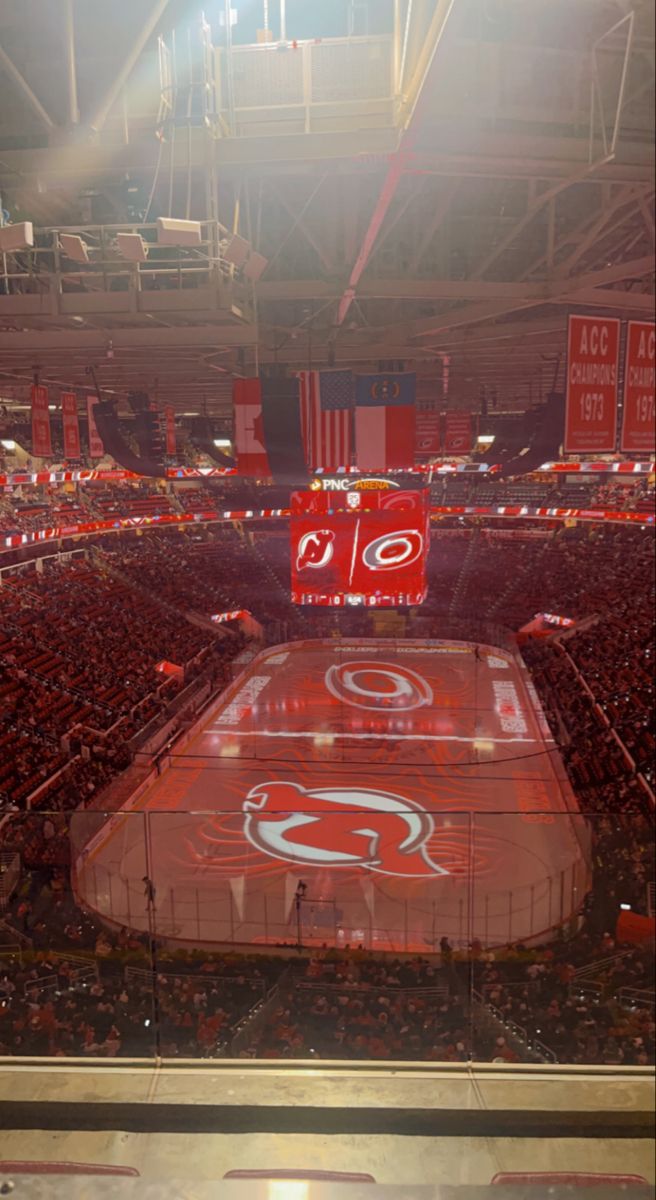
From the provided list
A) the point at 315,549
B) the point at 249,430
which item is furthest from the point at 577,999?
the point at 315,549

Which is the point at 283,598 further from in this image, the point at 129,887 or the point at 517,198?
the point at 129,887

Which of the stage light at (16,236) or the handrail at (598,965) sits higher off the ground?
the stage light at (16,236)

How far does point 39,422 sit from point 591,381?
7919 millimetres

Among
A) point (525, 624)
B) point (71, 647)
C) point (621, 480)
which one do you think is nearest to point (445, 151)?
point (71, 647)

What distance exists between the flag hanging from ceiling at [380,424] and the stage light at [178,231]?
231 inches

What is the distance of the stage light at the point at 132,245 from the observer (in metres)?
5.66

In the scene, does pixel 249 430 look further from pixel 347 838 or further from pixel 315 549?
pixel 347 838

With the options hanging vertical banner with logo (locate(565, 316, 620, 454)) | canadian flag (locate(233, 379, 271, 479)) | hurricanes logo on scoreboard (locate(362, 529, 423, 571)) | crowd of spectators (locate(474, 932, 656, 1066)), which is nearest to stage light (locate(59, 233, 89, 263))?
hanging vertical banner with logo (locate(565, 316, 620, 454))

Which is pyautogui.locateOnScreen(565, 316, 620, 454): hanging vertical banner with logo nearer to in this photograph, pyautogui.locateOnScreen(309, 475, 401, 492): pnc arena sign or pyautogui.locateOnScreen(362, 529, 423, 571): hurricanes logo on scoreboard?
pyautogui.locateOnScreen(362, 529, 423, 571): hurricanes logo on scoreboard

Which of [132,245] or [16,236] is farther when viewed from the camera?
[132,245]

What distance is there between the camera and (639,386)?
8109mm

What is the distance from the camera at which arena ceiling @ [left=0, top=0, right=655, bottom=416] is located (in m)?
4.92

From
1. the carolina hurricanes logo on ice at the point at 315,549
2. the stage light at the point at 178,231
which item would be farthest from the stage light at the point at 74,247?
the carolina hurricanes logo on ice at the point at 315,549

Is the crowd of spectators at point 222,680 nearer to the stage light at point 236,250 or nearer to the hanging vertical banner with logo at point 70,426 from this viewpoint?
the stage light at point 236,250
